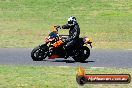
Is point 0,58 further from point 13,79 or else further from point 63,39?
point 13,79

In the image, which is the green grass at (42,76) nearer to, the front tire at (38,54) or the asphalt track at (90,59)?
the asphalt track at (90,59)

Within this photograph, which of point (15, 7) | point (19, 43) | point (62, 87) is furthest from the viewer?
point (15, 7)

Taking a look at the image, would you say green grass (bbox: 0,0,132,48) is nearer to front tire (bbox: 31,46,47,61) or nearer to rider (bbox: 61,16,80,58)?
front tire (bbox: 31,46,47,61)

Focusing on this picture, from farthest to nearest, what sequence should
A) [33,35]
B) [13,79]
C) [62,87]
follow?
1. [33,35]
2. [13,79]
3. [62,87]

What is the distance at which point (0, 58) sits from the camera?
20828 mm

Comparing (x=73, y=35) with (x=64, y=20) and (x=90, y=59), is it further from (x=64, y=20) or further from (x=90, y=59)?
(x=64, y=20)

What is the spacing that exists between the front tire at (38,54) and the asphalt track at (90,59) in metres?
0.19

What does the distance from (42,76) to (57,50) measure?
455 cm

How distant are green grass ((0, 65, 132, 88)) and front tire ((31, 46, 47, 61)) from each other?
1816 millimetres

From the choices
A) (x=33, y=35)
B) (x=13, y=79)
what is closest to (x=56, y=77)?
(x=13, y=79)

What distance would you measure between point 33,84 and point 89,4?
97.9ft

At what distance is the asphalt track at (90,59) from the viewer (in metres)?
19.8

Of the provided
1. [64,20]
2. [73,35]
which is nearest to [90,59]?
[73,35]

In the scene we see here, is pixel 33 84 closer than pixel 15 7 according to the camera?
Yes
